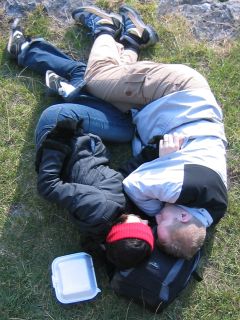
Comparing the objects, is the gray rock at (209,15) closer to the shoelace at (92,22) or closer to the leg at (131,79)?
the shoelace at (92,22)

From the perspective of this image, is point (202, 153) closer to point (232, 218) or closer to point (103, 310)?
point (232, 218)

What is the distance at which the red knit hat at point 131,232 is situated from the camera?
10.2 feet

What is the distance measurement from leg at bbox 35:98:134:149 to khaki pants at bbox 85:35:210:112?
0.25 ft

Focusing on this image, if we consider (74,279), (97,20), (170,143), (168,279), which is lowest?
(74,279)

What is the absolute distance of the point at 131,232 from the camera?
10.3 ft

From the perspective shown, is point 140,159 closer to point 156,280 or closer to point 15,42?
point 156,280

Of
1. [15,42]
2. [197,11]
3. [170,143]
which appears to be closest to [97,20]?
[15,42]

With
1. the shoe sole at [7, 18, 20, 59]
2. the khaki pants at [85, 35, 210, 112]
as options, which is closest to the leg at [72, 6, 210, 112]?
the khaki pants at [85, 35, 210, 112]

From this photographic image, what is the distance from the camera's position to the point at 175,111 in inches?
143

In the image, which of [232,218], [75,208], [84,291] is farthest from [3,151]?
[232,218]

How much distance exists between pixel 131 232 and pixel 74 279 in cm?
61

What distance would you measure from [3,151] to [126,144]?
A: 3.03ft

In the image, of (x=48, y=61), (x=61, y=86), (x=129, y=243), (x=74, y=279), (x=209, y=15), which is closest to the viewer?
(x=129, y=243)

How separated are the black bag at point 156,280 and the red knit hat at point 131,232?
18 cm
